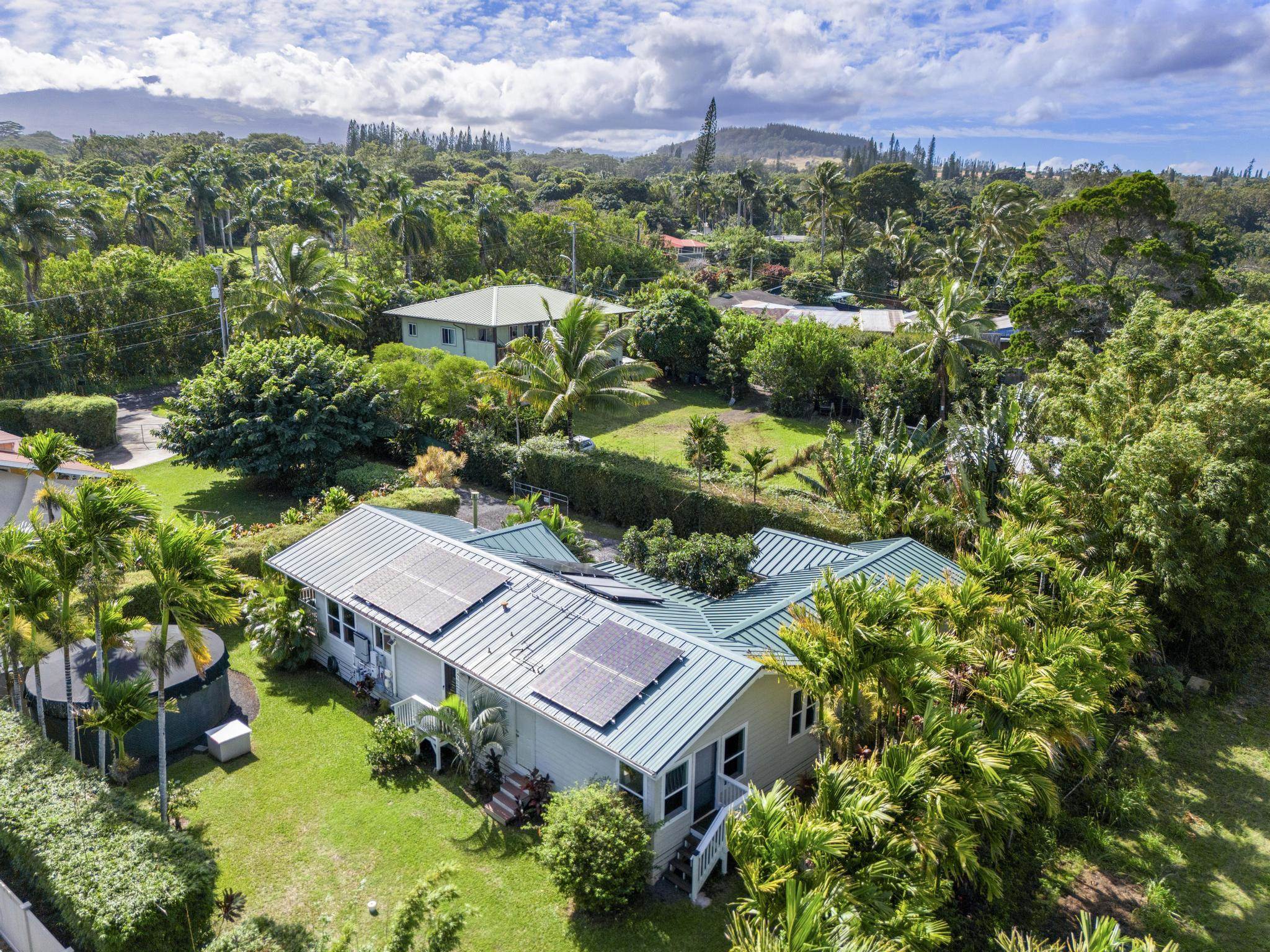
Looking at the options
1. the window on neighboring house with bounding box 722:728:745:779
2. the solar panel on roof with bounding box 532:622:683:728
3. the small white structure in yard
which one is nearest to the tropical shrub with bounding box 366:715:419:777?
the small white structure in yard

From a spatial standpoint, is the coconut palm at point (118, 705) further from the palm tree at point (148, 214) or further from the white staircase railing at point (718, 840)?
the palm tree at point (148, 214)

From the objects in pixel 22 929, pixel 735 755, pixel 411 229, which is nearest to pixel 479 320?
pixel 411 229

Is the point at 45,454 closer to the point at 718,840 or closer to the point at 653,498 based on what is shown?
the point at 718,840

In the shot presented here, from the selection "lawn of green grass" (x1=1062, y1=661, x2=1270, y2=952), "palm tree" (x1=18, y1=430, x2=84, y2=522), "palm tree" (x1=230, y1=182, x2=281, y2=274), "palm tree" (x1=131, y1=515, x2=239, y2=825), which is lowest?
"lawn of green grass" (x1=1062, y1=661, x2=1270, y2=952)

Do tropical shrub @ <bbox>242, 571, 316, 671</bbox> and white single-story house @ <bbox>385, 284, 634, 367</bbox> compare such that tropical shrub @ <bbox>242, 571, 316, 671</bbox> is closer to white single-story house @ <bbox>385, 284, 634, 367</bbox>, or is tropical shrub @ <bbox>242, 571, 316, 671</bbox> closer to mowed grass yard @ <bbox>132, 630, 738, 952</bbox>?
mowed grass yard @ <bbox>132, 630, 738, 952</bbox>

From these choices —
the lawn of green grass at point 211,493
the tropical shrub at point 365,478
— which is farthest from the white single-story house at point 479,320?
the lawn of green grass at point 211,493
